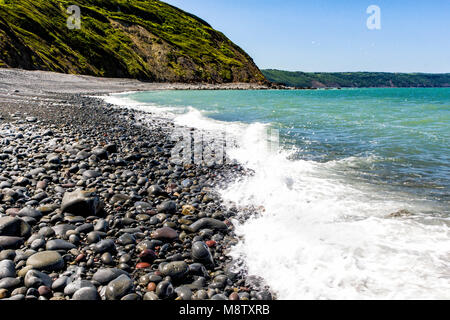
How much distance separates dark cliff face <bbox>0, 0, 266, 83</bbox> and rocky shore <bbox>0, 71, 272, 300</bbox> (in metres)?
57.5

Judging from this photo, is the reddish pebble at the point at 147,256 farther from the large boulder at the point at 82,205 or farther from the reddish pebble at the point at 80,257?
the large boulder at the point at 82,205

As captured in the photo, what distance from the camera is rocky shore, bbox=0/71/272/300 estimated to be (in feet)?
11.2

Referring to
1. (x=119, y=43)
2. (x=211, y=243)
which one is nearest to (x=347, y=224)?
(x=211, y=243)

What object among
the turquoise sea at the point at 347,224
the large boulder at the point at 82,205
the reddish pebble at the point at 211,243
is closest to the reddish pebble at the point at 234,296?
the turquoise sea at the point at 347,224

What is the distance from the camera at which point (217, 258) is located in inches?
168

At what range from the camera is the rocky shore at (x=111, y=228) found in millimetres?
3416

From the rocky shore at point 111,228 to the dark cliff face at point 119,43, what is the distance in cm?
5754

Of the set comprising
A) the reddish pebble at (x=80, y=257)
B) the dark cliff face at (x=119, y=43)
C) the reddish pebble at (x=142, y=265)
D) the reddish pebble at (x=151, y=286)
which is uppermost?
the dark cliff face at (x=119, y=43)

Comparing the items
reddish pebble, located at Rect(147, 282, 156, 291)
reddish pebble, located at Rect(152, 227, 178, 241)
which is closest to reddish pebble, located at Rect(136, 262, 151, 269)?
reddish pebble, located at Rect(147, 282, 156, 291)

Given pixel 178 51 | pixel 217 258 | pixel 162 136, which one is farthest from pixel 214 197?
pixel 178 51

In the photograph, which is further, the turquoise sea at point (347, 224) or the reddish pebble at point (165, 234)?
the reddish pebble at point (165, 234)

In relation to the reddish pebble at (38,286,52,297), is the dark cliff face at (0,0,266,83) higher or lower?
higher

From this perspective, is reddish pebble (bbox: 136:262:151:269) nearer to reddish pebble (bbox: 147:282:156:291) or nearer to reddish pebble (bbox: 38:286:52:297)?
reddish pebble (bbox: 147:282:156:291)
